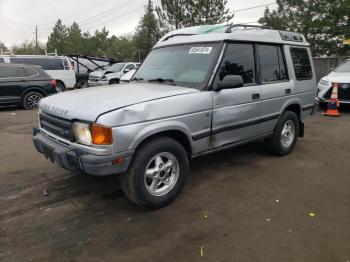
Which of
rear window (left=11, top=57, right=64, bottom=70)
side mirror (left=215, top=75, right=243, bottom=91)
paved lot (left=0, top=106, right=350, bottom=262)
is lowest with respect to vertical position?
paved lot (left=0, top=106, right=350, bottom=262)

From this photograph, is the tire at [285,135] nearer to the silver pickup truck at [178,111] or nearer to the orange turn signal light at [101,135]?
the silver pickup truck at [178,111]

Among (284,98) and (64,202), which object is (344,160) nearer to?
(284,98)

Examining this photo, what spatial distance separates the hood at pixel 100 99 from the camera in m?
3.46

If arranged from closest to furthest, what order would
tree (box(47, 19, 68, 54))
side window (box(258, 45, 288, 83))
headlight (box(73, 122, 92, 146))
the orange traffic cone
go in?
1. headlight (box(73, 122, 92, 146))
2. side window (box(258, 45, 288, 83))
3. the orange traffic cone
4. tree (box(47, 19, 68, 54))

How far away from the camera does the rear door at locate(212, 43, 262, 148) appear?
4.41 m

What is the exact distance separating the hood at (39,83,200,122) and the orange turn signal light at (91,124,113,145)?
0.10m

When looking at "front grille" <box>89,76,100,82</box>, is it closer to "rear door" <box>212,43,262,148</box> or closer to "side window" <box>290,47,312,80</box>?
"side window" <box>290,47,312,80</box>

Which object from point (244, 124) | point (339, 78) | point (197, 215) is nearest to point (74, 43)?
point (339, 78)

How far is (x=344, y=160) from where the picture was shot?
575 cm

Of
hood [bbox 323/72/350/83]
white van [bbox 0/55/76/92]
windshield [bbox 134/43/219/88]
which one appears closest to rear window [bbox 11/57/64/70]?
white van [bbox 0/55/76/92]

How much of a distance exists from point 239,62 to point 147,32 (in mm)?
28135

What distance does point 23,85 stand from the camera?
38.8 ft

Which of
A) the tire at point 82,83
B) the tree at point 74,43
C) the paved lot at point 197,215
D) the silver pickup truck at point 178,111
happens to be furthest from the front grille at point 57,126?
the tree at point 74,43

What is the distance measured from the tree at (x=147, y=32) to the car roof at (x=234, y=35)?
84.1ft
